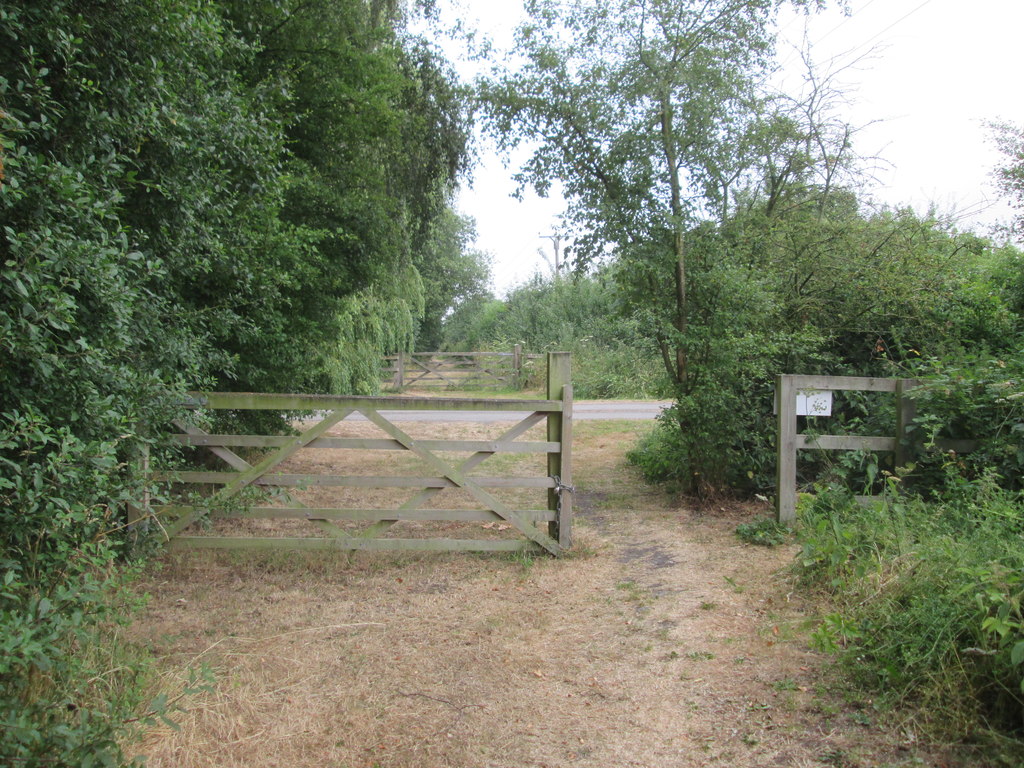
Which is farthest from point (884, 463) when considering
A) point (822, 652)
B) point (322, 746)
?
point (322, 746)

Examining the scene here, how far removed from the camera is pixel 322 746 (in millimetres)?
3248

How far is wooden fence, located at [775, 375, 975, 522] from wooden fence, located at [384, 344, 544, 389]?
1966 centimetres

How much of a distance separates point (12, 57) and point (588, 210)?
5.72 m

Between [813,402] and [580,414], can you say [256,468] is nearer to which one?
[813,402]

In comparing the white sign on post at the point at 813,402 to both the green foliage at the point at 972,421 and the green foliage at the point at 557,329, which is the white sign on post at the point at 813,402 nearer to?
the green foliage at the point at 972,421

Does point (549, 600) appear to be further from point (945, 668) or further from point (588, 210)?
point (588, 210)

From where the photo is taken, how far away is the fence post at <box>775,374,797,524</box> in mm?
6457

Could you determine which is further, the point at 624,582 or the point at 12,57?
the point at 624,582

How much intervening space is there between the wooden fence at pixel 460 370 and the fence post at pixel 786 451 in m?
19.7

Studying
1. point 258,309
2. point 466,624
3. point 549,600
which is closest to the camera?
point 466,624

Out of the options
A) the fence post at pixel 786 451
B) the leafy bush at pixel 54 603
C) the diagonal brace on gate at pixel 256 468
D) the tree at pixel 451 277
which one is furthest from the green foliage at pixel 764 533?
the tree at pixel 451 277

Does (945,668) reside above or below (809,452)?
below

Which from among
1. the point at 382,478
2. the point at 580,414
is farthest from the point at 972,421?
the point at 580,414

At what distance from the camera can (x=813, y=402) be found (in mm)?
6516
